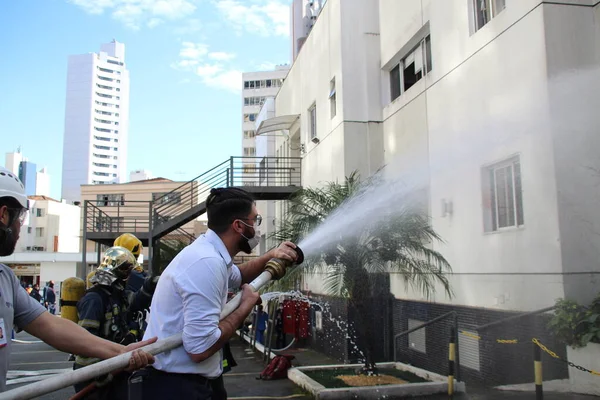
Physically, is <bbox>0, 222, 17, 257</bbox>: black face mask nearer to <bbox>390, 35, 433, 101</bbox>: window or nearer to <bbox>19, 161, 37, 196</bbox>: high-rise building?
<bbox>390, 35, 433, 101</bbox>: window

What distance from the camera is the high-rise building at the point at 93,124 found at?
125 metres

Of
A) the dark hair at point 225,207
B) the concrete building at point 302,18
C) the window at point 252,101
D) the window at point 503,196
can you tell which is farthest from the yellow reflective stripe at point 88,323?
the window at point 252,101

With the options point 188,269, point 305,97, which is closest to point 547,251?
point 188,269

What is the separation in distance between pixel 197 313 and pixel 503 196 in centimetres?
626

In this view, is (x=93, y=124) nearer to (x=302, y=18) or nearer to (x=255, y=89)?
(x=255, y=89)

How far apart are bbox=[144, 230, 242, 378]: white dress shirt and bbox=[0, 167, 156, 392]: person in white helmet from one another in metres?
0.13

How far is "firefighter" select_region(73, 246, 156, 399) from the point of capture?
462cm

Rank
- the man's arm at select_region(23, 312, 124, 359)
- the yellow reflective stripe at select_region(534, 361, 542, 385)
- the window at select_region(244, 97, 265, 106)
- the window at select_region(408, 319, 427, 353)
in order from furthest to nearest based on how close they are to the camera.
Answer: the window at select_region(244, 97, 265, 106)
the window at select_region(408, 319, 427, 353)
the yellow reflective stripe at select_region(534, 361, 542, 385)
the man's arm at select_region(23, 312, 124, 359)

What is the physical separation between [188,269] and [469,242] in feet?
21.8

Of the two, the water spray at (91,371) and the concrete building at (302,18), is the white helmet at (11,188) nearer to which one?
the water spray at (91,371)

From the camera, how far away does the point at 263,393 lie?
8.74 m

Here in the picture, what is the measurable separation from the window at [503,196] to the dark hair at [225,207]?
5251mm

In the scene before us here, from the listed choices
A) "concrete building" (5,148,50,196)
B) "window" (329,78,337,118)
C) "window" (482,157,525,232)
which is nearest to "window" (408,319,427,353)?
"window" (482,157,525,232)

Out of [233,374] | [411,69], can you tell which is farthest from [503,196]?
[233,374]
